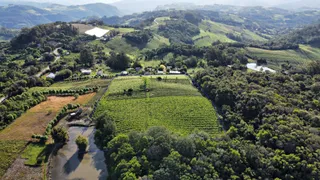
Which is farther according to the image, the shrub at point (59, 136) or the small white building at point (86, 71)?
the small white building at point (86, 71)

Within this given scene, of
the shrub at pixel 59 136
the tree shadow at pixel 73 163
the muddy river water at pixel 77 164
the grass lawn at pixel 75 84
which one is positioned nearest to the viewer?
the muddy river water at pixel 77 164

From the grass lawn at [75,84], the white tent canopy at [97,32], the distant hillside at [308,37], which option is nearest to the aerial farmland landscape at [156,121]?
the grass lawn at [75,84]

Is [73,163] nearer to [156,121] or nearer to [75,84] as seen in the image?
[156,121]

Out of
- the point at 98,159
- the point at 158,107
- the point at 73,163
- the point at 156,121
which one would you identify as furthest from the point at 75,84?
the point at 98,159

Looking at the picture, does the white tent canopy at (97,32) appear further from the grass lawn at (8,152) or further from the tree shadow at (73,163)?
the tree shadow at (73,163)

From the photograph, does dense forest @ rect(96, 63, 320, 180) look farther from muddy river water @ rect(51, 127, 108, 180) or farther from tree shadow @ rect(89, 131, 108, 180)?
muddy river water @ rect(51, 127, 108, 180)

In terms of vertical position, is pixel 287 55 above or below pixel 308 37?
below

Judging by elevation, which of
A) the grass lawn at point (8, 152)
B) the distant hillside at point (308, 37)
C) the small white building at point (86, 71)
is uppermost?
the distant hillside at point (308, 37)
